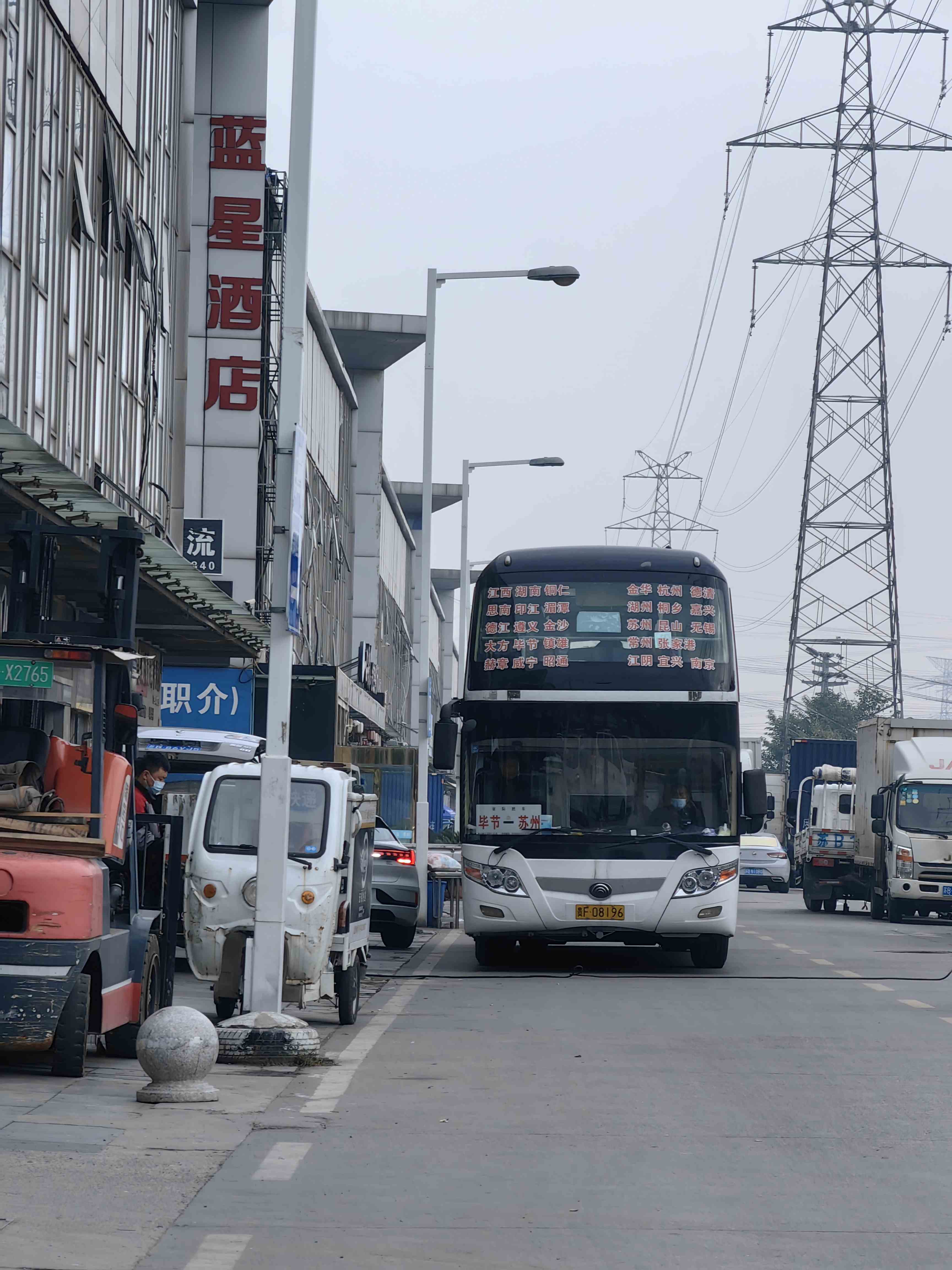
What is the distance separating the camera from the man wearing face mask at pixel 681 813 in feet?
61.0

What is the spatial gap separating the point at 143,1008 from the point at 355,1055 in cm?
145

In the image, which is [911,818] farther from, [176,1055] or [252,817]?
[176,1055]

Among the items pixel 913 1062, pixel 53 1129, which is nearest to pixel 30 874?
pixel 53 1129

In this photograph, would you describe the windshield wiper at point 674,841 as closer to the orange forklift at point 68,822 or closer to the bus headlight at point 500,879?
the bus headlight at point 500,879

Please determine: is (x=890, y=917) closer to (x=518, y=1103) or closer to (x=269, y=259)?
(x=269, y=259)

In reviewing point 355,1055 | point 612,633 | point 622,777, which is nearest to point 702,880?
point 622,777

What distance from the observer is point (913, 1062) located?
1148cm

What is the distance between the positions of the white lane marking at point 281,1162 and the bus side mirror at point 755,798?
→ 10970mm

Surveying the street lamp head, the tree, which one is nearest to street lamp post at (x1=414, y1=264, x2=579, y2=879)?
the street lamp head

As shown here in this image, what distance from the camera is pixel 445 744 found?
18.3 m

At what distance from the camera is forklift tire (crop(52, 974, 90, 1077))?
9.31 metres

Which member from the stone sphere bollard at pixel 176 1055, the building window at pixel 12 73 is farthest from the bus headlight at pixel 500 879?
the stone sphere bollard at pixel 176 1055

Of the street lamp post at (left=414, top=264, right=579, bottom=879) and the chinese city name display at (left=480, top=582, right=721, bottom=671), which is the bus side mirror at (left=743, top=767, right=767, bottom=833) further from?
the street lamp post at (left=414, top=264, right=579, bottom=879)

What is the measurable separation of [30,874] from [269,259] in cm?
2917
